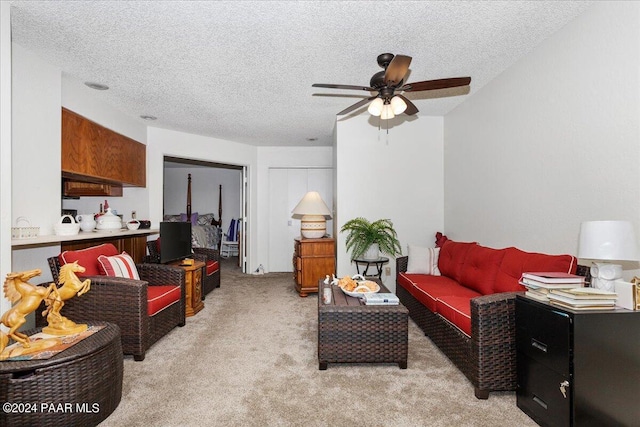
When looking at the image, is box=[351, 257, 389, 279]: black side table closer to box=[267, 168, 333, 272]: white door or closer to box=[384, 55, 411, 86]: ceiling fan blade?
box=[267, 168, 333, 272]: white door

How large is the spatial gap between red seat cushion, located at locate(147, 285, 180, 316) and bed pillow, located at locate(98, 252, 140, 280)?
0.24m

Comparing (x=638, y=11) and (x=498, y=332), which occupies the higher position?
(x=638, y=11)

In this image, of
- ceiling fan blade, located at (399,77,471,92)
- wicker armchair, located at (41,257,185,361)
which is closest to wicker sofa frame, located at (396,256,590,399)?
ceiling fan blade, located at (399,77,471,92)

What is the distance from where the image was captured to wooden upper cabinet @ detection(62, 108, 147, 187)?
127 inches

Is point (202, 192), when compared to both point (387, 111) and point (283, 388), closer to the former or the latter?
point (387, 111)

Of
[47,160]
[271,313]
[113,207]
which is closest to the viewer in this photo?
[47,160]

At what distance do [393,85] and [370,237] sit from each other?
85.0 inches

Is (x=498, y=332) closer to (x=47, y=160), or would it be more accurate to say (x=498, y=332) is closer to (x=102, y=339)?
(x=102, y=339)

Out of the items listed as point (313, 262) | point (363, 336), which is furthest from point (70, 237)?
point (313, 262)

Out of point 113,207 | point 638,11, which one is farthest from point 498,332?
point 113,207

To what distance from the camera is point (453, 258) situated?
3.58 meters

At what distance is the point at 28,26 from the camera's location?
232 cm

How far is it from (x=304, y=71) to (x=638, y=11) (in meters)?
2.31

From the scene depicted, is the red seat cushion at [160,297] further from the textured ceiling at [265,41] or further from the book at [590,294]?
the book at [590,294]
